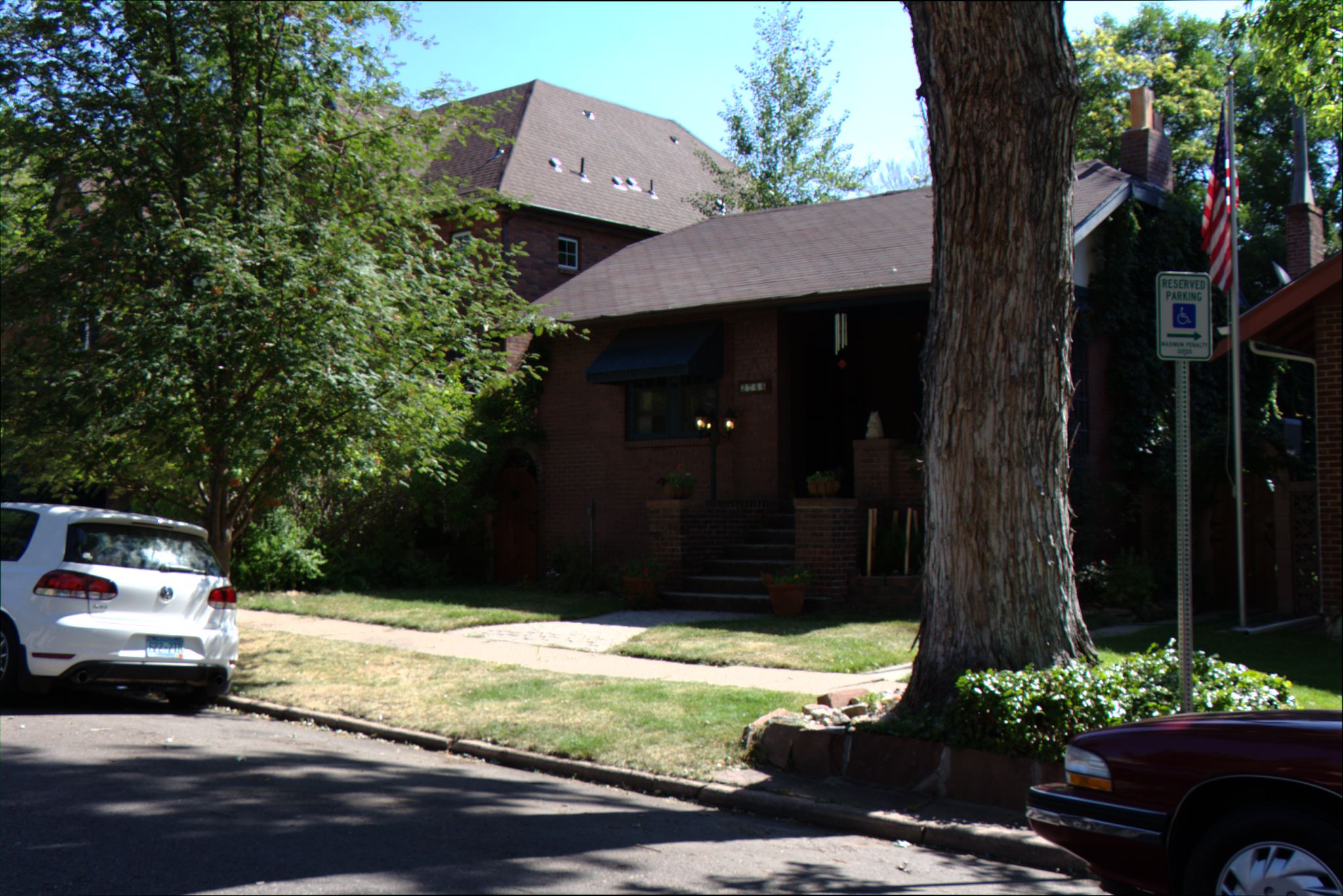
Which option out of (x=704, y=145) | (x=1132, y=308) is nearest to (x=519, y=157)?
→ (x=704, y=145)

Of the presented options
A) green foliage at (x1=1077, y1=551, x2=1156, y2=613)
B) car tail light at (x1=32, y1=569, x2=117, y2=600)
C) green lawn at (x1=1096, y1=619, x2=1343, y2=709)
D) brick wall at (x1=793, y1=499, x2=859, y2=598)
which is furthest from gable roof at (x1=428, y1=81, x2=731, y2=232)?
car tail light at (x1=32, y1=569, x2=117, y2=600)

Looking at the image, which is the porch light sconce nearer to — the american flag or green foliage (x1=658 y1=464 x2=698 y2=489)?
green foliage (x1=658 y1=464 x2=698 y2=489)

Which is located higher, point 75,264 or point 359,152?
point 359,152

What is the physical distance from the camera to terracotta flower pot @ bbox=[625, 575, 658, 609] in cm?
1608

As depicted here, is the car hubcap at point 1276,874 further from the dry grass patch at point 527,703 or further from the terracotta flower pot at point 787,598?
the terracotta flower pot at point 787,598

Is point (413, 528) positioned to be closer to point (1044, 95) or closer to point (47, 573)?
point (47, 573)

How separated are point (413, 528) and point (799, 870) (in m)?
15.8

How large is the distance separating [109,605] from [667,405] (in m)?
10.9

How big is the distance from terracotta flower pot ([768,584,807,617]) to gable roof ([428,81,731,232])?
1480 centimetres

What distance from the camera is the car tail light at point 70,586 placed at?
896 centimetres

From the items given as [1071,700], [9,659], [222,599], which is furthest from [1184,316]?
[9,659]

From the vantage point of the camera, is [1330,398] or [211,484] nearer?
[211,484]

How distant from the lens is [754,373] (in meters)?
17.9

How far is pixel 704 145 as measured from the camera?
120ft
